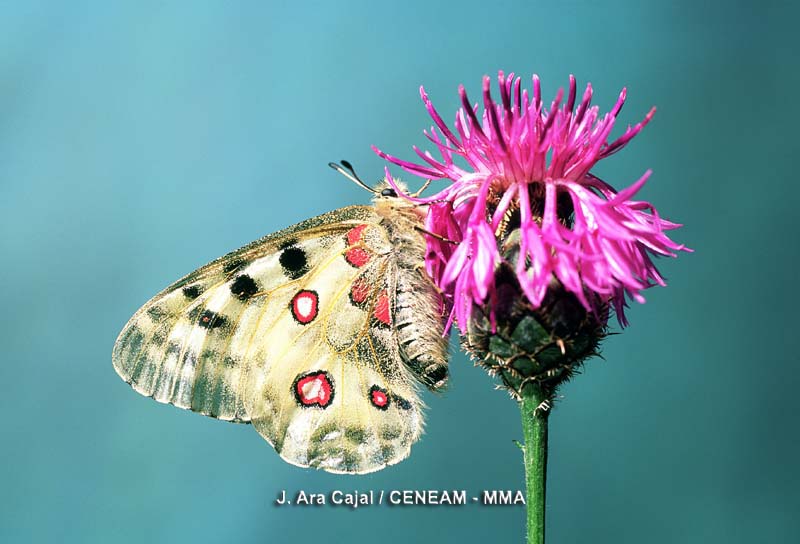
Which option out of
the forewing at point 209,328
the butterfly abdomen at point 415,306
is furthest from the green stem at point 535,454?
the forewing at point 209,328

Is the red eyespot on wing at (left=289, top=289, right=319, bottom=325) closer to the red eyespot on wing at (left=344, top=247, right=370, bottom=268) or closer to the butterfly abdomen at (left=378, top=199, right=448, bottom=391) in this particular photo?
the red eyespot on wing at (left=344, top=247, right=370, bottom=268)

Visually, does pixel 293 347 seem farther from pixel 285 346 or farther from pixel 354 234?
pixel 354 234

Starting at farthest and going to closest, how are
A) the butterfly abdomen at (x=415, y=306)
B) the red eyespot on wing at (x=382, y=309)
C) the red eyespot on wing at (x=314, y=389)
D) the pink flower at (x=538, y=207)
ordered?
the red eyespot on wing at (x=314, y=389) → the red eyespot on wing at (x=382, y=309) → the butterfly abdomen at (x=415, y=306) → the pink flower at (x=538, y=207)

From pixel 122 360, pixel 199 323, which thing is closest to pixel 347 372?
pixel 199 323

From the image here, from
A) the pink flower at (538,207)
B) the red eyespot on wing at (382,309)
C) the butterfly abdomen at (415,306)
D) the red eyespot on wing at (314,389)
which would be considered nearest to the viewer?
the pink flower at (538,207)

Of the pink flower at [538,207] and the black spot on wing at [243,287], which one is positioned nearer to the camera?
the pink flower at [538,207]

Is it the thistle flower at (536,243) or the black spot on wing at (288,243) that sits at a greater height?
the black spot on wing at (288,243)

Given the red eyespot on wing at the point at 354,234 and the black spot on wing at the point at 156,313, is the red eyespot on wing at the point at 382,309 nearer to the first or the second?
the red eyespot on wing at the point at 354,234
